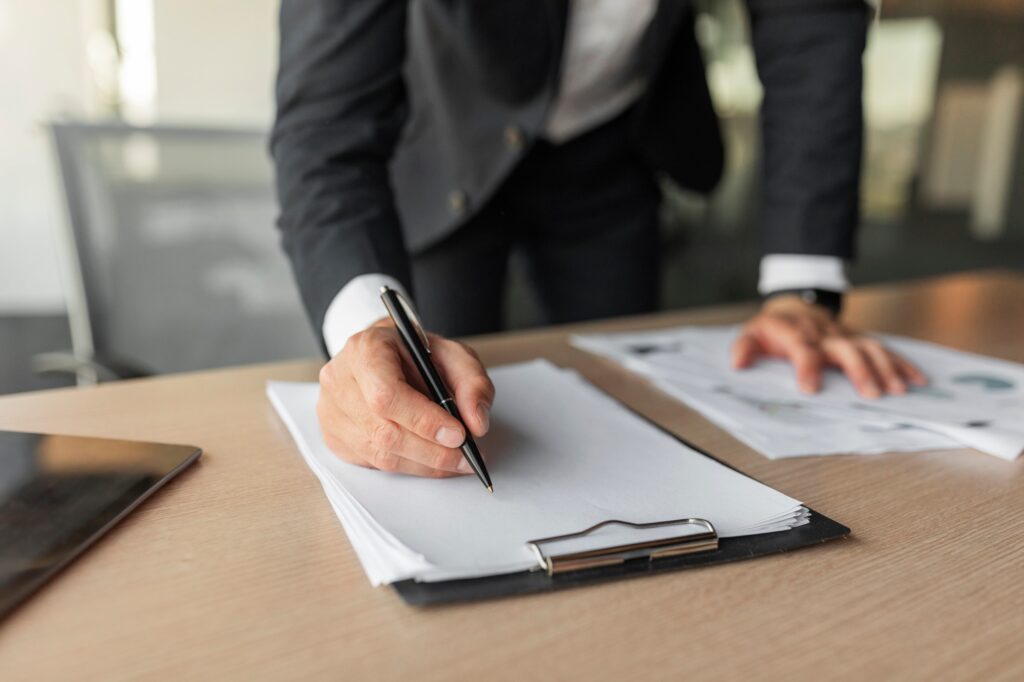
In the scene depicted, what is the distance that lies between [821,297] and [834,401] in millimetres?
261

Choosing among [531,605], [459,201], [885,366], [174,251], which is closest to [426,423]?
[531,605]

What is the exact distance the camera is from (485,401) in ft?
1.63

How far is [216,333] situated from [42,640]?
3.11 feet

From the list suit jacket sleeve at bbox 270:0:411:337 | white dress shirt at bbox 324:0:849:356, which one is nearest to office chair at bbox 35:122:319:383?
suit jacket sleeve at bbox 270:0:411:337

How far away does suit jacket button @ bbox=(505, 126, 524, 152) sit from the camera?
961 millimetres

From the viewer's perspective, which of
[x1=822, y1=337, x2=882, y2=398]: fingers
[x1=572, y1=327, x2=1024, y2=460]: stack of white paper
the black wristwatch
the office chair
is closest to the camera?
[x1=572, y1=327, x2=1024, y2=460]: stack of white paper

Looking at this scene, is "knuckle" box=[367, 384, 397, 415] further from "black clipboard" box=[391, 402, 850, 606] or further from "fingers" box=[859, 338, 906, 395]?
"fingers" box=[859, 338, 906, 395]

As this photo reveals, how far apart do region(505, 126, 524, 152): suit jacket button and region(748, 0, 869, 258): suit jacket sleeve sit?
0.33 m

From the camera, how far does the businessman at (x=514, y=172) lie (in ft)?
2.10

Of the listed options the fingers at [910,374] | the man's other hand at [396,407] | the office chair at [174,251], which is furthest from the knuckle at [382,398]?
the office chair at [174,251]

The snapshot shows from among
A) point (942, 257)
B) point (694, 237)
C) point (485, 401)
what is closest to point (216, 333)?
point (485, 401)

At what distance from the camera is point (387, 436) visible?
0.47m

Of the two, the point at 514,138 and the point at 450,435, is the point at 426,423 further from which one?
the point at 514,138

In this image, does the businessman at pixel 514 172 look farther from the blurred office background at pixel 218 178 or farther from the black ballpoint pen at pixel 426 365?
the blurred office background at pixel 218 178
